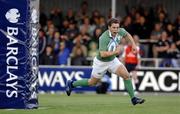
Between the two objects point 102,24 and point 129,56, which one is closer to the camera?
point 129,56

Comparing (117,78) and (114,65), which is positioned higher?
(114,65)

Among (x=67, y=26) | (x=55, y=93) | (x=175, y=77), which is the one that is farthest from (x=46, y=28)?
(x=175, y=77)

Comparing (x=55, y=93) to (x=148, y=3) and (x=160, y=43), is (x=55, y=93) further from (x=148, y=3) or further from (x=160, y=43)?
(x=148, y=3)

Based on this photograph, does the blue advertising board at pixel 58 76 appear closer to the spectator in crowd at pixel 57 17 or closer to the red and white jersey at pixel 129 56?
the red and white jersey at pixel 129 56

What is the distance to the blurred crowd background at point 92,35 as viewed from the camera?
26.3 m

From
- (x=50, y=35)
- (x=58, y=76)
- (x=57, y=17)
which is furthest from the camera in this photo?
(x=57, y=17)

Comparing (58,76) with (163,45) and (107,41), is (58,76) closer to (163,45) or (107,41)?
(163,45)

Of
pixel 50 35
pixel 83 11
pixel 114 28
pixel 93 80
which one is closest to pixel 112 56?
pixel 114 28

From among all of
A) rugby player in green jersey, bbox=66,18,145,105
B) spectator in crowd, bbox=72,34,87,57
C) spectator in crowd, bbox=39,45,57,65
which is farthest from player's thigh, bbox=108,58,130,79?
spectator in crowd, bbox=39,45,57,65

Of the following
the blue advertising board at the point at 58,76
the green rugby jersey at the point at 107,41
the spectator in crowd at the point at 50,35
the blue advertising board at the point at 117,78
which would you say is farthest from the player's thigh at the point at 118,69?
the spectator in crowd at the point at 50,35

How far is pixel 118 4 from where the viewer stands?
31.1 m

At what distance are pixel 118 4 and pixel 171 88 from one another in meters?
7.03

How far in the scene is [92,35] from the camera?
89.5ft

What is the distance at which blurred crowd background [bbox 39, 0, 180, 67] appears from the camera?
86.4 ft
